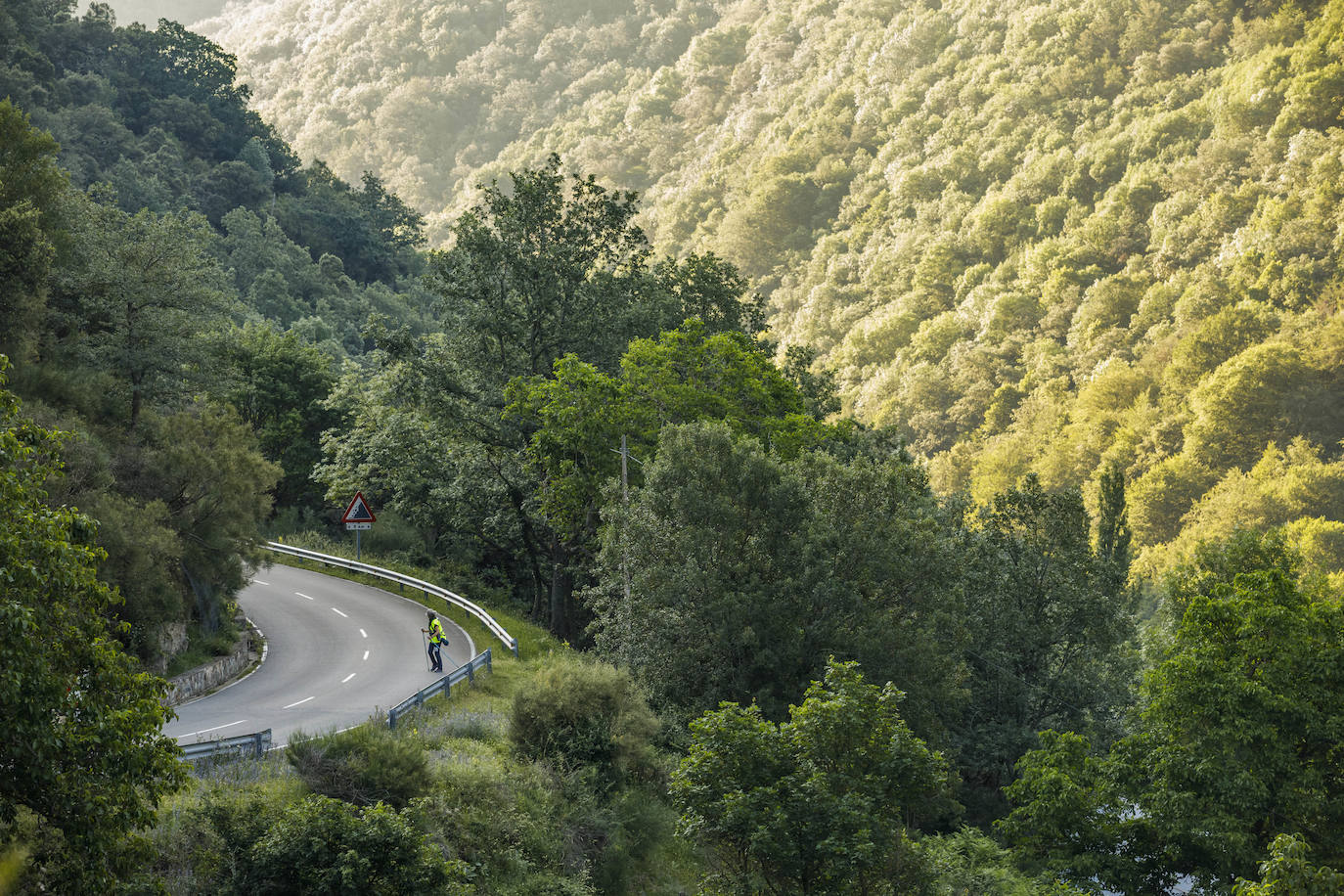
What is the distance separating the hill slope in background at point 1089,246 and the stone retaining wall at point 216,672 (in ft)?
205

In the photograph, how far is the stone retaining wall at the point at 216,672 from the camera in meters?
22.0

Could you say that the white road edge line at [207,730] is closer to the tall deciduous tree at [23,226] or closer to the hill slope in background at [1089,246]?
the tall deciduous tree at [23,226]

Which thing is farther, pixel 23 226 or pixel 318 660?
pixel 318 660

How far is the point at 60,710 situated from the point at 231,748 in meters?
7.53

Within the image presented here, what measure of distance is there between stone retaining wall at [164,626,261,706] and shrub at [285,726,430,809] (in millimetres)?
6292

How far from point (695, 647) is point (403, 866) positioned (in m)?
12.1

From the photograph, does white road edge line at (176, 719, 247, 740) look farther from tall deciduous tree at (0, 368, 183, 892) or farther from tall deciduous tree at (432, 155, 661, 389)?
tall deciduous tree at (432, 155, 661, 389)

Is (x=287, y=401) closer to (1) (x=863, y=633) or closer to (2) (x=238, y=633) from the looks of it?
(2) (x=238, y=633)

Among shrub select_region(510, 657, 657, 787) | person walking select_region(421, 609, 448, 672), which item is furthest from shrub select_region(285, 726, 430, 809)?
person walking select_region(421, 609, 448, 672)

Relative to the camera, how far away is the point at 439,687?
22.3 meters

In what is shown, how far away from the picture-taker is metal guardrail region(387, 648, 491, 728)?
63.3 ft

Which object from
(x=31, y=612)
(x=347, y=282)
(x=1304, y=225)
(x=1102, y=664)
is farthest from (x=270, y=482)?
(x=1304, y=225)

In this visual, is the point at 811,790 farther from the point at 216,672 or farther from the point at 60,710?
Answer: the point at 216,672

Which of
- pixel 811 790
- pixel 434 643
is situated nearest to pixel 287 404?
pixel 434 643
